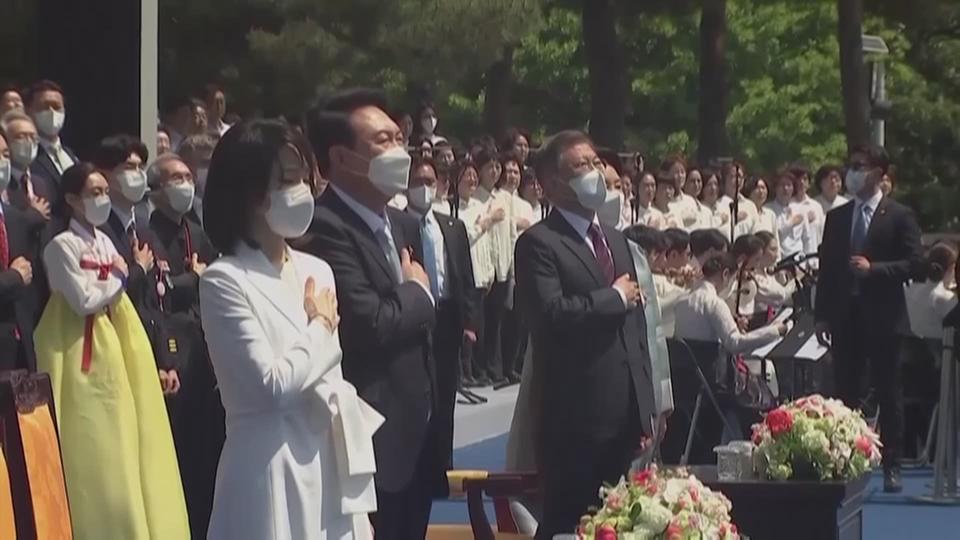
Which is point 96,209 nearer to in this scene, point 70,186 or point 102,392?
point 70,186

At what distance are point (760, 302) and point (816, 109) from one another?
3582 cm

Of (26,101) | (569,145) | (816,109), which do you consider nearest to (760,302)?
(26,101)

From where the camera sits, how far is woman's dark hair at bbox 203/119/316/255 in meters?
5.63

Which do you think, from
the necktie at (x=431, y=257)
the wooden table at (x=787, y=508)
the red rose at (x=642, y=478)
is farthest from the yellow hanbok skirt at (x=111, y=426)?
the red rose at (x=642, y=478)

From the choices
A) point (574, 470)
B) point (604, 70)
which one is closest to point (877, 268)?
point (574, 470)

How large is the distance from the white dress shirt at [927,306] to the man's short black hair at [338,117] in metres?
8.35

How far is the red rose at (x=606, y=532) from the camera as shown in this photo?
540 centimetres

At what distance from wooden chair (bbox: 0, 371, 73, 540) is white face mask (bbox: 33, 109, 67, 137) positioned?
172 inches

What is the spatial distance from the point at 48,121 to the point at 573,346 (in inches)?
155

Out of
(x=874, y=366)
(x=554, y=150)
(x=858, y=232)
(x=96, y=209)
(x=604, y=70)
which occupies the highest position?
(x=604, y=70)

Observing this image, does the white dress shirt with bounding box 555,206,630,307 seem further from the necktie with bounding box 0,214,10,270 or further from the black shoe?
the black shoe

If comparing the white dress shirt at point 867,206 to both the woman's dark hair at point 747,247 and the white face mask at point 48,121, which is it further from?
the white face mask at point 48,121

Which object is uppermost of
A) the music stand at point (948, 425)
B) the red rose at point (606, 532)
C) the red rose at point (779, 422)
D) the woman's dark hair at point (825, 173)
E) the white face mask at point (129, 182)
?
the white face mask at point (129, 182)

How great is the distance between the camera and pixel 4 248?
829cm
